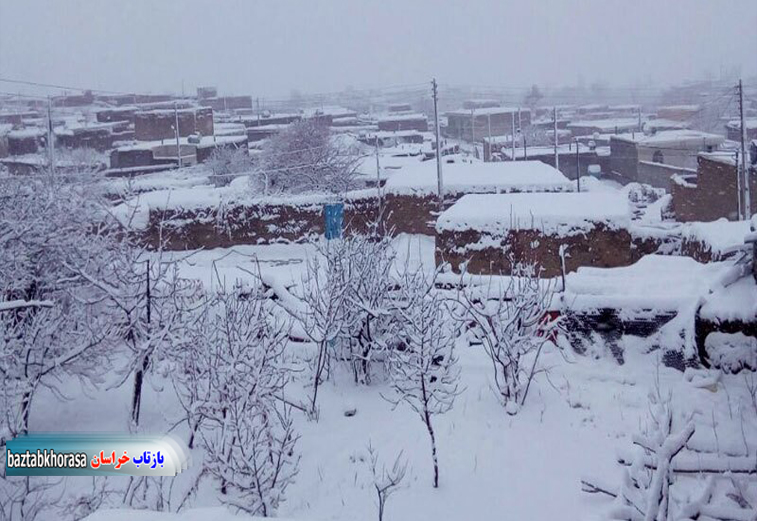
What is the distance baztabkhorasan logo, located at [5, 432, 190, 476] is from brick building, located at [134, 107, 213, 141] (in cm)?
3237

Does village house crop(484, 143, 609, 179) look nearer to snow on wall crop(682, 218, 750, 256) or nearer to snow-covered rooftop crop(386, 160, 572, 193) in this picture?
snow-covered rooftop crop(386, 160, 572, 193)

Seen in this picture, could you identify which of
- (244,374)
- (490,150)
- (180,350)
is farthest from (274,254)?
(490,150)

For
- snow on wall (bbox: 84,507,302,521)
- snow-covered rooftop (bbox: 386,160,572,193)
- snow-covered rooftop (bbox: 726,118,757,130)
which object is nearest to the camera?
snow on wall (bbox: 84,507,302,521)

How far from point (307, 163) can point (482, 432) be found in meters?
19.2

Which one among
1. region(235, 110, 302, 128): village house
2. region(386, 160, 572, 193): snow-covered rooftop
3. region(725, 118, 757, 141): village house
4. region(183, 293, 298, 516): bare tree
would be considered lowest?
region(183, 293, 298, 516): bare tree

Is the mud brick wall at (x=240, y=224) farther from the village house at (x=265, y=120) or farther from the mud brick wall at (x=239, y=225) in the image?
the village house at (x=265, y=120)

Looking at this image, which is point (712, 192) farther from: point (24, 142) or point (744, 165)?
point (24, 142)

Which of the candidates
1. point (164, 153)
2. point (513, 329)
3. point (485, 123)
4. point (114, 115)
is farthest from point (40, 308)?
point (485, 123)

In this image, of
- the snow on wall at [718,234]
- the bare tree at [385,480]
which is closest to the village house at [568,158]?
the snow on wall at [718,234]

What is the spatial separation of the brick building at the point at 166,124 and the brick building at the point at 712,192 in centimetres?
2311

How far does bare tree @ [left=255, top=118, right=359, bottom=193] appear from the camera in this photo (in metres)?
24.2

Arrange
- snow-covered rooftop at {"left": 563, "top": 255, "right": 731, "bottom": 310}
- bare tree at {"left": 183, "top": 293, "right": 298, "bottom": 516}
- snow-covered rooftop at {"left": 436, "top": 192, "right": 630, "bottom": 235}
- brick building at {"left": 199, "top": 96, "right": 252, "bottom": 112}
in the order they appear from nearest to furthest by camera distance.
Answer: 1. bare tree at {"left": 183, "top": 293, "right": 298, "bottom": 516}
2. snow-covered rooftop at {"left": 563, "top": 255, "right": 731, "bottom": 310}
3. snow-covered rooftop at {"left": 436, "top": 192, "right": 630, "bottom": 235}
4. brick building at {"left": 199, "top": 96, "right": 252, "bottom": 112}

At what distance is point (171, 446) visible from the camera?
4.34 meters

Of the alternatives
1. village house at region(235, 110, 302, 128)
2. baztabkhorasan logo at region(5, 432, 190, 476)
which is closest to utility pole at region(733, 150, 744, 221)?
baztabkhorasan logo at region(5, 432, 190, 476)
